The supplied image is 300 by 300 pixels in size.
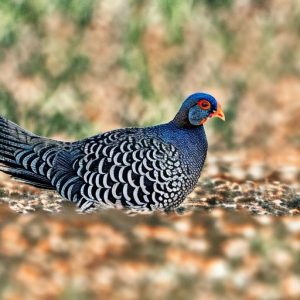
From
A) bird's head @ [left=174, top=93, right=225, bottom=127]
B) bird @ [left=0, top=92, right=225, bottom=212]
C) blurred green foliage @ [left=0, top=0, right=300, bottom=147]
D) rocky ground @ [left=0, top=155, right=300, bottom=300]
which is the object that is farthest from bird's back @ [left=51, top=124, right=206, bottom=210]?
blurred green foliage @ [left=0, top=0, right=300, bottom=147]

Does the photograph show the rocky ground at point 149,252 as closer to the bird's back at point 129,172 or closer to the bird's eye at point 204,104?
the bird's back at point 129,172

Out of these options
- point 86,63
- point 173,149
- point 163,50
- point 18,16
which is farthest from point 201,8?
point 173,149

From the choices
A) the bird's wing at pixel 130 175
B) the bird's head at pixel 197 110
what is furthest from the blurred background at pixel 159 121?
the bird's head at pixel 197 110

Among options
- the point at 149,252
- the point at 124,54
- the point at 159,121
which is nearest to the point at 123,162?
the point at 149,252

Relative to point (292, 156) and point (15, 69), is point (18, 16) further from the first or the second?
point (292, 156)

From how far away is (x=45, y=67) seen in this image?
29.9 ft

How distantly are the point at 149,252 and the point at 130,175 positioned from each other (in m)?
0.49

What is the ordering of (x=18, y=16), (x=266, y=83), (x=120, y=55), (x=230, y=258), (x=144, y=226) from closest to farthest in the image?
1. (x=230, y=258)
2. (x=144, y=226)
3. (x=18, y=16)
4. (x=120, y=55)
5. (x=266, y=83)

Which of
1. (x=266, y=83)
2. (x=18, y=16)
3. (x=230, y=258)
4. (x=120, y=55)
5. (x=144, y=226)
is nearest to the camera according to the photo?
(x=230, y=258)

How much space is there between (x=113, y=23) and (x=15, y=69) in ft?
3.96

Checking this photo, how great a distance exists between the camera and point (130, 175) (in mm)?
5312

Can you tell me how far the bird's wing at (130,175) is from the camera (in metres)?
5.29

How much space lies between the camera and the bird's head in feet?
18.2

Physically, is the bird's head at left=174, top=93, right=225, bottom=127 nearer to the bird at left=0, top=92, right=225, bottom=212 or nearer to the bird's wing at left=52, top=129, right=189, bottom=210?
the bird at left=0, top=92, right=225, bottom=212
